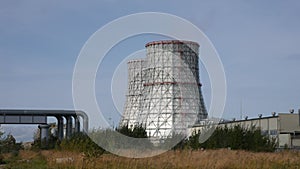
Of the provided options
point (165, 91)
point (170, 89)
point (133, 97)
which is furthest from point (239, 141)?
point (133, 97)

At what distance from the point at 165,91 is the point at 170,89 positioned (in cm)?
68

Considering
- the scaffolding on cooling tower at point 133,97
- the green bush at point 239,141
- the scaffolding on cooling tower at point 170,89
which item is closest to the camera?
the green bush at point 239,141

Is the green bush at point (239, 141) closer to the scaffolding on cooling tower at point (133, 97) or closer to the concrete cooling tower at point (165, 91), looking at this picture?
the concrete cooling tower at point (165, 91)

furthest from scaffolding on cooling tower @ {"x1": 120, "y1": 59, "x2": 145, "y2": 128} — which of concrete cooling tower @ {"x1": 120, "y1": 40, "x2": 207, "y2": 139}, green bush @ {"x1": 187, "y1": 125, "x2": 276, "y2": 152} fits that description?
green bush @ {"x1": 187, "y1": 125, "x2": 276, "y2": 152}

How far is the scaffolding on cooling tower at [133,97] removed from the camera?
170 feet

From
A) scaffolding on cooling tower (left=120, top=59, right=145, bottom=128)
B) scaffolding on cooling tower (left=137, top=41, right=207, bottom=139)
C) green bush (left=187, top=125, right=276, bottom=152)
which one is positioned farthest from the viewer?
scaffolding on cooling tower (left=120, top=59, right=145, bottom=128)

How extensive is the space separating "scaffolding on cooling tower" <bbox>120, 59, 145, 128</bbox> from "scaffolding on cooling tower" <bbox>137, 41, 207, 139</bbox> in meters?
0.62

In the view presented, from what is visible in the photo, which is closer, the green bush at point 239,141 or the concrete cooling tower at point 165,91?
the green bush at point 239,141

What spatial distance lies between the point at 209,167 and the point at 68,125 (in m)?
39.5

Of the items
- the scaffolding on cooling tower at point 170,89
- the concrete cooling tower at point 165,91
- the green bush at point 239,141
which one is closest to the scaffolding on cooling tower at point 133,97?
the concrete cooling tower at point 165,91

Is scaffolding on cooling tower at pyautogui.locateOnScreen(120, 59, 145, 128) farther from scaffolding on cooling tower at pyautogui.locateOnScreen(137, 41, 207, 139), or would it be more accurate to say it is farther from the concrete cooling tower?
scaffolding on cooling tower at pyautogui.locateOnScreen(137, 41, 207, 139)

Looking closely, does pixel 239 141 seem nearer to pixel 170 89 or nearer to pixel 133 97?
pixel 170 89

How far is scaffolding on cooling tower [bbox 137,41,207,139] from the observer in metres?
50.3

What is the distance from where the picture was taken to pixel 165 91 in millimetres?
50219
